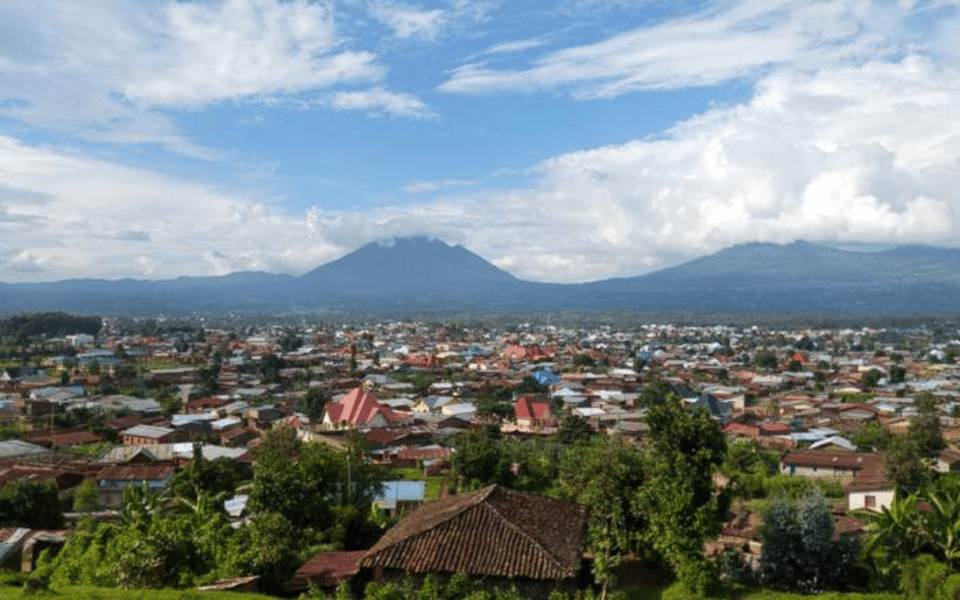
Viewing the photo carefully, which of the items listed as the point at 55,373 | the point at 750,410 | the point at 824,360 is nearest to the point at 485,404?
the point at 750,410

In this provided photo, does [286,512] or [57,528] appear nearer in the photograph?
[286,512]

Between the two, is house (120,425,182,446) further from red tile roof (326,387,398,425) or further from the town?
red tile roof (326,387,398,425)

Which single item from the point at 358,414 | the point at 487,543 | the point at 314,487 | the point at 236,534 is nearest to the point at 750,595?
the point at 487,543

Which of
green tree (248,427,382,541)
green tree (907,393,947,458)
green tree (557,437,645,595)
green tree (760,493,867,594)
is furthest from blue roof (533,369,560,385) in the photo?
green tree (760,493,867,594)

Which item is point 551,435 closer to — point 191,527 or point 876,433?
point 876,433

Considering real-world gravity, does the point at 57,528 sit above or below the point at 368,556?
below

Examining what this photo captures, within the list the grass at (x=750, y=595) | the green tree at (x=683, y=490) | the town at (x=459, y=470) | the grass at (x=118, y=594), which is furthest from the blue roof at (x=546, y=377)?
the grass at (x=118, y=594)

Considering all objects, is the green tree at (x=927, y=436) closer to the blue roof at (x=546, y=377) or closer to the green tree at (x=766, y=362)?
the blue roof at (x=546, y=377)
